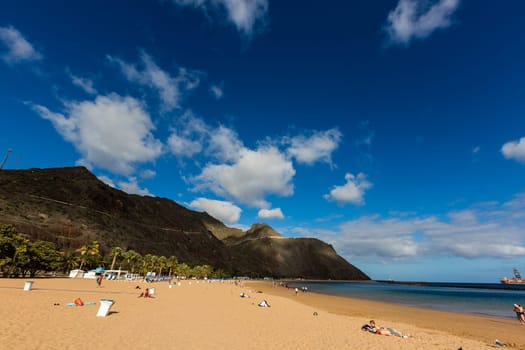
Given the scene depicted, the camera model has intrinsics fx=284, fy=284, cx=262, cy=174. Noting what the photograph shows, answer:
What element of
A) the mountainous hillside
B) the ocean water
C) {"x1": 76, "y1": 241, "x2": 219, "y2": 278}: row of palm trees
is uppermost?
the mountainous hillside

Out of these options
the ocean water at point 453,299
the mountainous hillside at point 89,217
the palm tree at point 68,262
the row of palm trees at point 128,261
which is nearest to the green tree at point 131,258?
the row of palm trees at point 128,261

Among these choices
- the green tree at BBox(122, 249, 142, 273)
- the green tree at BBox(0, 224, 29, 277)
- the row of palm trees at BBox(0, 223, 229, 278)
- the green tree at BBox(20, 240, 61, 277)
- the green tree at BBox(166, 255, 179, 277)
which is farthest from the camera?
the green tree at BBox(166, 255, 179, 277)

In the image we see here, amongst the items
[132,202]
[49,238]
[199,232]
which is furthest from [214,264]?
[49,238]

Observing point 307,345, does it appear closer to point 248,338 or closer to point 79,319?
point 248,338

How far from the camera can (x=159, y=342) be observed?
450 inches

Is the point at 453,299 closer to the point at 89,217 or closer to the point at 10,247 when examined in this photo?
the point at 10,247

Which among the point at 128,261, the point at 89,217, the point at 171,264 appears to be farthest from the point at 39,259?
the point at 89,217

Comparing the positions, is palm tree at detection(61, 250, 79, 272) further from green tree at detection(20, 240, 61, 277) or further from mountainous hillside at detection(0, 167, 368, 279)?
mountainous hillside at detection(0, 167, 368, 279)

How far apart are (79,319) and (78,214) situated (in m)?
115

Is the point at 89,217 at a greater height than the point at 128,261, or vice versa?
the point at 89,217

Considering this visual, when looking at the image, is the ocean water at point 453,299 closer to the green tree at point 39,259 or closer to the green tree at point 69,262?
the green tree at point 39,259

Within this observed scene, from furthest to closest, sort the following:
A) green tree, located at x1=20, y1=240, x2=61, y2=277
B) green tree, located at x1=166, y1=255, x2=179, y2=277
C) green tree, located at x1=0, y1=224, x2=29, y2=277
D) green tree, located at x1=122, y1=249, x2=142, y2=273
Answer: green tree, located at x1=166, y1=255, x2=179, y2=277
green tree, located at x1=122, y1=249, x2=142, y2=273
green tree, located at x1=20, y1=240, x2=61, y2=277
green tree, located at x1=0, y1=224, x2=29, y2=277

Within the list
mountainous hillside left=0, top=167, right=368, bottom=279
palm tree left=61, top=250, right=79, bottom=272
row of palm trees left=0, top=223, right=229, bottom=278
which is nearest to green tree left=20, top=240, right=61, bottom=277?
row of palm trees left=0, top=223, right=229, bottom=278

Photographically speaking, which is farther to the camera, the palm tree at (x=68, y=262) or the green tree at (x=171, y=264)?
A: the green tree at (x=171, y=264)
